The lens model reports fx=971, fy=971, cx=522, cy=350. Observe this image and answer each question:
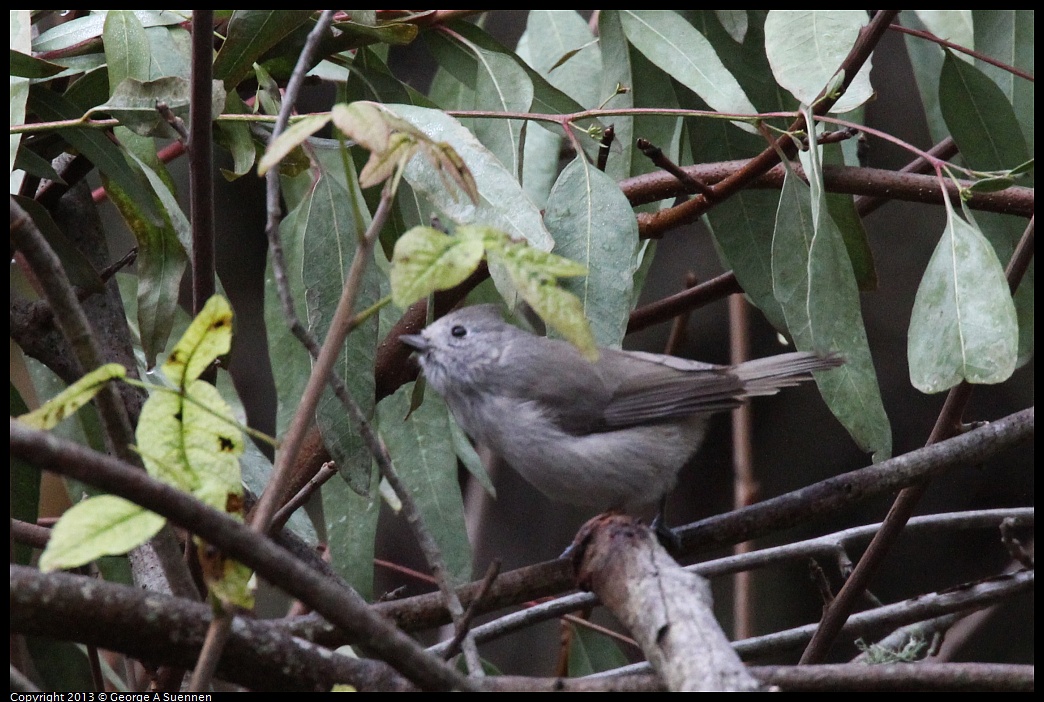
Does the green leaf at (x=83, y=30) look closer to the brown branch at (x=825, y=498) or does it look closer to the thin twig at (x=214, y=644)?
the brown branch at (x=825, y=498)

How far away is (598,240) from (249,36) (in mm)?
985

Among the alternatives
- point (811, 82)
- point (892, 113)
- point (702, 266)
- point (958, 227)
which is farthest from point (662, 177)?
point (892, 113)

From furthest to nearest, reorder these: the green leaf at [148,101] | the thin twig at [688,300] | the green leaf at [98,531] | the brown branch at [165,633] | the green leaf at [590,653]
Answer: the green leaf at [590,653] < the thin twig at [688,300] < the green leaf at [148,101] < the brown branch at [165,633] < the green leaf at [98,531]

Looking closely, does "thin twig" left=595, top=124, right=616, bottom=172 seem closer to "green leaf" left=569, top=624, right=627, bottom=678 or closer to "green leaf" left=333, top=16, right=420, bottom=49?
"green leaf" left=333, top=16, right=420, bottom=49

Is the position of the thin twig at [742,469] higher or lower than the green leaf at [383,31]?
lower

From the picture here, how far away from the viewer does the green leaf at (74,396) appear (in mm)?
1158

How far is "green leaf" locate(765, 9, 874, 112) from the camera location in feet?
7.34

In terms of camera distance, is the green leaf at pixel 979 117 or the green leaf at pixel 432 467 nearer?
the green leaf at pixel 432 467

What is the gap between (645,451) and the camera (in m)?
2.83

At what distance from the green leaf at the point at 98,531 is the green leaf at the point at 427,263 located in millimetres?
392

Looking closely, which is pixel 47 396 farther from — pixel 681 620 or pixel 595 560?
pixel 681 620

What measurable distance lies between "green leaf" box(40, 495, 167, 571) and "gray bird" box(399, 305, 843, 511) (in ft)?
5.37

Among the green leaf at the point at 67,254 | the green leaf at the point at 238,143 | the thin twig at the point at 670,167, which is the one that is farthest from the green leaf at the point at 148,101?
the thin twig at the point at 670,167

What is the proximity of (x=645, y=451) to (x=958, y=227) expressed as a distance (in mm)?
1031
